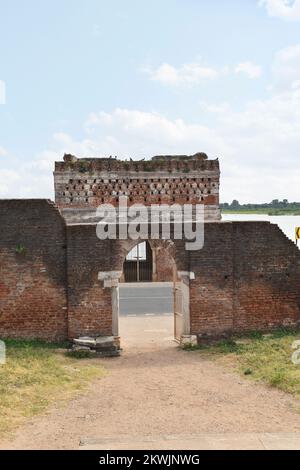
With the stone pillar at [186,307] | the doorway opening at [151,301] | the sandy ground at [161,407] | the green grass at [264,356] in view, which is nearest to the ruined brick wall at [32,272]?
the sandy ground at [161,407]

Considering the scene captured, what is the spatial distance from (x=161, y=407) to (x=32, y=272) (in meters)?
5.42

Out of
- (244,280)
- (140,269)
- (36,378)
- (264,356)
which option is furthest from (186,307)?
(140,269)

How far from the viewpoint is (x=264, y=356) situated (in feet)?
39.2

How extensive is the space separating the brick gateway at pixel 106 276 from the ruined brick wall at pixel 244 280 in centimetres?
3

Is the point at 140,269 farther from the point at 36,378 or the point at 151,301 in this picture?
the point at 36,378

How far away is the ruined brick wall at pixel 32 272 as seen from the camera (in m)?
13.2

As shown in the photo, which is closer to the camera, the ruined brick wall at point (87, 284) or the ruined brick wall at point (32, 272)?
the ruined brick wall at point (32, 272)

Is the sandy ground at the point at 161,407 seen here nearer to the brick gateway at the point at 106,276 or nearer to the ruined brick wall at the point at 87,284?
the ruined brick wall at the point at 87,284

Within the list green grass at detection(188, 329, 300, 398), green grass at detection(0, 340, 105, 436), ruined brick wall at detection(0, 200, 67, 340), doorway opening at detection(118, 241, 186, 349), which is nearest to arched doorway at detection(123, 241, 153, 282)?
doorway opening at detection(118, 241, 186, 349)

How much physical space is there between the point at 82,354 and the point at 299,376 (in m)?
5.11

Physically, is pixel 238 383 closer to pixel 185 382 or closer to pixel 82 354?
pixel 185 382

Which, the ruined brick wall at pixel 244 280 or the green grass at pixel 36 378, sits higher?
the ruined brick wall at pixel 244 280
